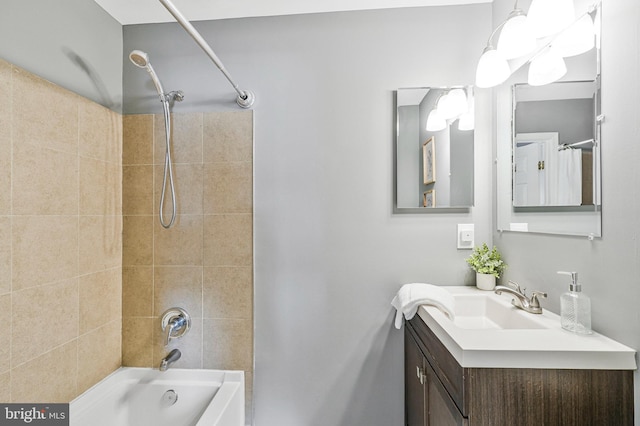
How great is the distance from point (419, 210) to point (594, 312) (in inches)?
31.4

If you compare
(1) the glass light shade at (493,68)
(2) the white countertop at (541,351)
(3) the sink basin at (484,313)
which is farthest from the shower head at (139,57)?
(3) the sink basin at (484,313)

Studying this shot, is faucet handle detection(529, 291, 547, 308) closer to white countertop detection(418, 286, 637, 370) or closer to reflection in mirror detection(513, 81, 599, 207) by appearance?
white countertop detection(418, 286, 637, 370)

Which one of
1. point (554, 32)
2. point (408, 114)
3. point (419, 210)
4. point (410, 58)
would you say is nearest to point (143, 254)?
point (419, 210)

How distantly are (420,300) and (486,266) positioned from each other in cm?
47

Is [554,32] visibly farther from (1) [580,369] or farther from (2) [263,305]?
(2) [263,305]

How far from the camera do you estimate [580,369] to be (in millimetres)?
809

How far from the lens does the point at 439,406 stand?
1.01m

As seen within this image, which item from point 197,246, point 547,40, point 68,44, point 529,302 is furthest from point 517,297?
point 68,44

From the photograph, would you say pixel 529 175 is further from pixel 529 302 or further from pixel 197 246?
pixel 197 246

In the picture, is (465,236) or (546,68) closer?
(546,68)

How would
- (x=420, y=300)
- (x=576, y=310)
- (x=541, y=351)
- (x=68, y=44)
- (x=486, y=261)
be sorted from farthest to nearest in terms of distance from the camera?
(x=486, y=261)
(x=68, y=44)
(x=420, y=300)
(x=576, y=310)
(x=541, y=351)

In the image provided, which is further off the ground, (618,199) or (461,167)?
(461,167)

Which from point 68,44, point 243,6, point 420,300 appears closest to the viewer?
point 420,300

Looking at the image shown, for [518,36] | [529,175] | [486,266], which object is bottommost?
[486,266]
